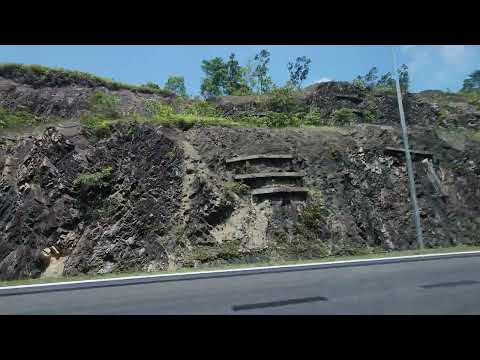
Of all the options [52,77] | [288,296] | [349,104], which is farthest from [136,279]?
[52,77]

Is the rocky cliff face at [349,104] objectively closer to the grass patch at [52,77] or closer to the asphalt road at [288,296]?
the grass patch at [52,77]

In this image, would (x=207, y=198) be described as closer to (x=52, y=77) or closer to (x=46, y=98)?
(x=46, y=98)

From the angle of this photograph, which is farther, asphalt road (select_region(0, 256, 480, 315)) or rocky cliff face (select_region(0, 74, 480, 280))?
rocky cliff face (select_region(0, 74, 480, 280))

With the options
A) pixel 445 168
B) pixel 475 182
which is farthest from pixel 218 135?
pixel 475 182

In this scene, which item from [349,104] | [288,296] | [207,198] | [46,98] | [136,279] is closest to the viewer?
[288,296]

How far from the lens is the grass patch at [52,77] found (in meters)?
27.9

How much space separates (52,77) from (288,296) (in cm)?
2798

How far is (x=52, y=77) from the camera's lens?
2895 cm

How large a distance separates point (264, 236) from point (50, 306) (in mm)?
9833

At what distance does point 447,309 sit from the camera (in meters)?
5.52

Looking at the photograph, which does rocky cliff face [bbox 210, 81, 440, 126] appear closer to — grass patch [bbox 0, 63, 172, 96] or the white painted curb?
grass patch [bbox 0, 63, 172, 96]

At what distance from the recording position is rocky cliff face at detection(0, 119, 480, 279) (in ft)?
48.9

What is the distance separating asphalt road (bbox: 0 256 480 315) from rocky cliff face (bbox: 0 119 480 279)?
5.41 metres

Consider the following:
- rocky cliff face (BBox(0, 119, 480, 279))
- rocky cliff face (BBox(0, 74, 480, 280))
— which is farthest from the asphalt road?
rocky cliff face (BBox(0, 74, 480, 280))
